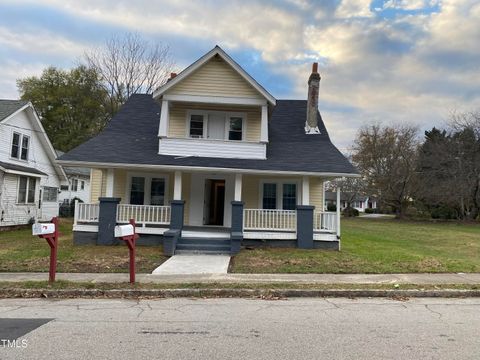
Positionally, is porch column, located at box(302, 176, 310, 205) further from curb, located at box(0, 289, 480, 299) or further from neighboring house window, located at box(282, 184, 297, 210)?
curb, located at box(0, 289, 480, 299)

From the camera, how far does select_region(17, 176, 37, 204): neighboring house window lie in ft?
74.4

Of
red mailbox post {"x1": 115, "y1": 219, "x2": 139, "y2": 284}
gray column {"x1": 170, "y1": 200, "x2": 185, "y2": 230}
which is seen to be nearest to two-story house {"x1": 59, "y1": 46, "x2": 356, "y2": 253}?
gray column {"x1": 170, "y1": 200, "x2": 185, "y2": 230}

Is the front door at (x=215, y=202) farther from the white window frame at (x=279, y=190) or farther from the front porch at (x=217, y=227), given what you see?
the white window frame at (x=279, y=190)

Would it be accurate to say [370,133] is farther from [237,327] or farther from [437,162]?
[237,327]

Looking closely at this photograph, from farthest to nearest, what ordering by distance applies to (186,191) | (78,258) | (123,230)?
(186,191) → (78,258) → (123,230)

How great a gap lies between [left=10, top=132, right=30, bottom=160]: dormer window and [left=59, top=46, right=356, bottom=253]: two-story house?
8433 millimetres

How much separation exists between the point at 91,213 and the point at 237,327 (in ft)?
35.5

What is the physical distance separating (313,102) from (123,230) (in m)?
11.5

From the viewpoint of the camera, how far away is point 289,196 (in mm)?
16609

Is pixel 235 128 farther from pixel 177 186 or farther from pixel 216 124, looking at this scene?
pixel 177 186

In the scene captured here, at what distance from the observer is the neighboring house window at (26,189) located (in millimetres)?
22688

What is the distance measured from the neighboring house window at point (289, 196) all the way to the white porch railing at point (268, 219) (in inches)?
62.6

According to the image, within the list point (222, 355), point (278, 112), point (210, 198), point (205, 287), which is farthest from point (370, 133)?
point (222, 355)

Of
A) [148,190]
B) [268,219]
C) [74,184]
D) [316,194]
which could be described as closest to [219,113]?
[148,190]
